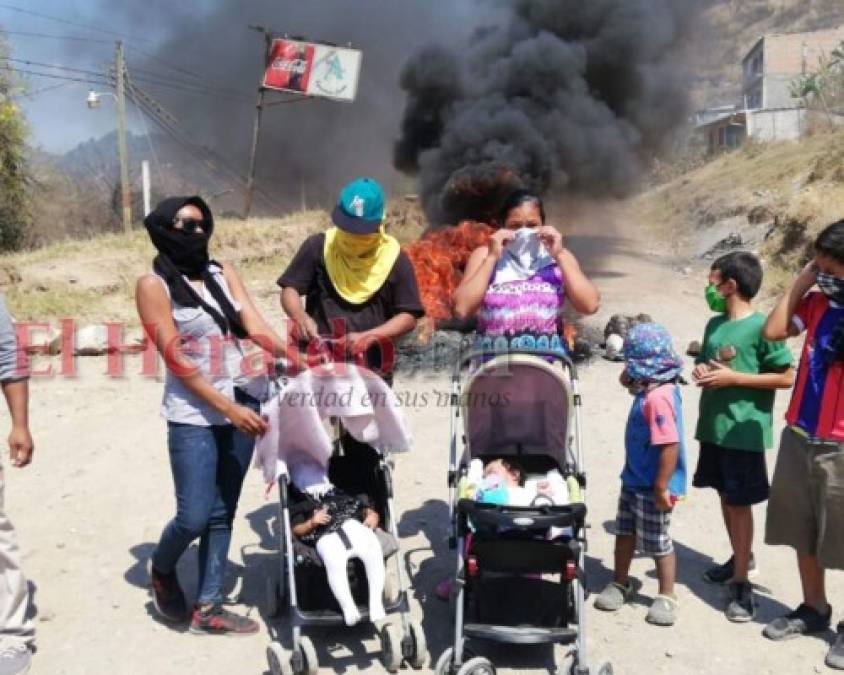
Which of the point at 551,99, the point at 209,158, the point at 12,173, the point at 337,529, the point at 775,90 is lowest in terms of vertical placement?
the point at 337,529

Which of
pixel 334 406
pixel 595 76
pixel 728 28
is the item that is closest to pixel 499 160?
pixel 595 76

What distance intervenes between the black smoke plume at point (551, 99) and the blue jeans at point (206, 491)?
13450 mm

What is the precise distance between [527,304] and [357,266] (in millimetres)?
841

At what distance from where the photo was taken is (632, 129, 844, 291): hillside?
45.9 feet

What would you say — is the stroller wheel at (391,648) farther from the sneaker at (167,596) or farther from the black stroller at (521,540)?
the sneaker at (167,596)

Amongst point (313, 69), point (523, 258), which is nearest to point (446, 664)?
point (523, 258)

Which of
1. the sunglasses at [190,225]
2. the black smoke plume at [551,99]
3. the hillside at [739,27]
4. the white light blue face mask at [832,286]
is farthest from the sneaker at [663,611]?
the hillside at [739,27]

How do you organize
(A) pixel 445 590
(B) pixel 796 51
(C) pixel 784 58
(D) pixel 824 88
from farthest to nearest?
(C) pixel 784 58, (B) pixel 796 51, (D) pixel 824 88, (A) pixel 445 590

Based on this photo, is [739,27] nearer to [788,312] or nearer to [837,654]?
[788,312]

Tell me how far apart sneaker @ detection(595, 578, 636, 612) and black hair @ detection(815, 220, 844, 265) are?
1.84 m

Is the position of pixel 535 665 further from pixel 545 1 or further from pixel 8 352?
pixel 545 1

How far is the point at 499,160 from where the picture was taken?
17.0 meters

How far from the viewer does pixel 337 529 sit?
347 centimetres

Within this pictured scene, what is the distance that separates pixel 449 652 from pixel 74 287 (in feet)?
40.5
